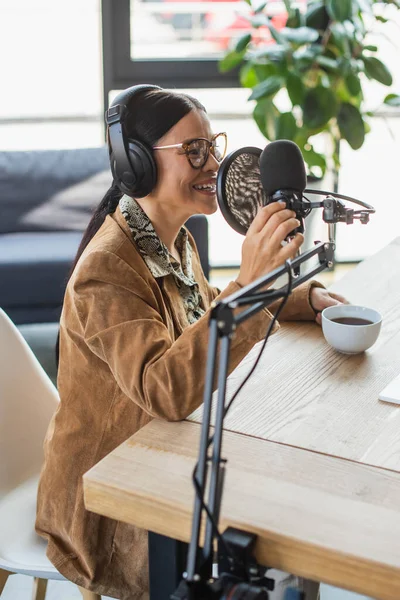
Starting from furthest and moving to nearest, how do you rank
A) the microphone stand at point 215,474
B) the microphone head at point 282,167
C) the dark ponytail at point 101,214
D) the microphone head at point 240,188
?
the dark ponytail at point 101,214
the microphone head at point 240,188
the microphone head at point 282,167
the microphone stand at point 215,474

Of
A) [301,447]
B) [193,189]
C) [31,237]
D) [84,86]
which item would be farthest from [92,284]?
[84,86]

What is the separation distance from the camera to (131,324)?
1.16 metres

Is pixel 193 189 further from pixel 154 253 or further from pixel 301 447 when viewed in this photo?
pixel 301 447

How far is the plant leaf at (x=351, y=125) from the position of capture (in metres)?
3.69

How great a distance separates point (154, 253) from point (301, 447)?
48 cm

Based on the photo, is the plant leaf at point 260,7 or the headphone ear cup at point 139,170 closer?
the headphone ear cup at point 139,170

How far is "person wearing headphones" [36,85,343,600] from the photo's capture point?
113 centimetres

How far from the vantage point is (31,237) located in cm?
351

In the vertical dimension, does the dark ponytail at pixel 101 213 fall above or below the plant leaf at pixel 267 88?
above

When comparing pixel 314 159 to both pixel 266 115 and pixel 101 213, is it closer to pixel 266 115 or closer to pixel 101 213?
pixel 266 115

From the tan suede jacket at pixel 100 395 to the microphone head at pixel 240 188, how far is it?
156 mm

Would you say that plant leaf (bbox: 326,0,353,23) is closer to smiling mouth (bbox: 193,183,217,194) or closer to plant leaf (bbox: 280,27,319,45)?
plant leaf (bbox: 280,27,319,45)

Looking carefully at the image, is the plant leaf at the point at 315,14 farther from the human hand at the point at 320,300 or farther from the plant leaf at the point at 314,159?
the human hand at the point at 320,300

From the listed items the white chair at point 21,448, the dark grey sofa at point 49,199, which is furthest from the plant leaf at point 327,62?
the white chair at point 21,448
